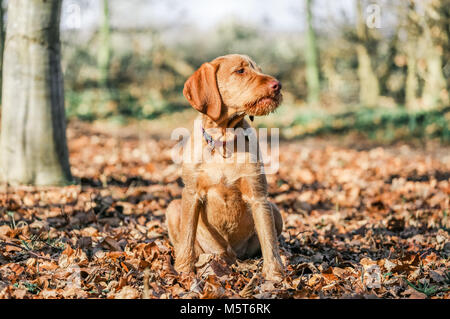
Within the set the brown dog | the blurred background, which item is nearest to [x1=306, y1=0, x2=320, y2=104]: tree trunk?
the blurred background

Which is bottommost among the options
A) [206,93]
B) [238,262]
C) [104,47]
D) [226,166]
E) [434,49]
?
[238,262]

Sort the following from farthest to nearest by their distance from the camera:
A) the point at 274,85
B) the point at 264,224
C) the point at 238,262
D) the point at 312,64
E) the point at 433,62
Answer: the point at 312,64
the point at 433,62
the point at 238,262
the point at 264,224
the point at 274,85

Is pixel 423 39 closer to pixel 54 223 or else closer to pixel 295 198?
pixel 295 198

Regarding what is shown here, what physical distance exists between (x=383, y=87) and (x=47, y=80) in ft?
45.8

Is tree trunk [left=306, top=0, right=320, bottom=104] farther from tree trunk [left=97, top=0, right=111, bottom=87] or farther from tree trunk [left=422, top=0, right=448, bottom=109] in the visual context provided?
tree trunk [left=97, top=0, right=111, bottom=87]

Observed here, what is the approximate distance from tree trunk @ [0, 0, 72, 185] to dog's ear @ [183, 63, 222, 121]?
2.76m

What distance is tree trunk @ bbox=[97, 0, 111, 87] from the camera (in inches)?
651

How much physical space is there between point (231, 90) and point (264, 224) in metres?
1.03

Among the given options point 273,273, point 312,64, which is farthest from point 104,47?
point 273,273

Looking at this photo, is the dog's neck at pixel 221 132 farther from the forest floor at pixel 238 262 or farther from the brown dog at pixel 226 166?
the forest floor at pixel 238 262

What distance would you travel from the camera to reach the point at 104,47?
1670 cm

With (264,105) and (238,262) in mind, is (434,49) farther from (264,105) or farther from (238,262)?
(238,262)

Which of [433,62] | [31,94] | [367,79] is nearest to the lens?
[31,94]
